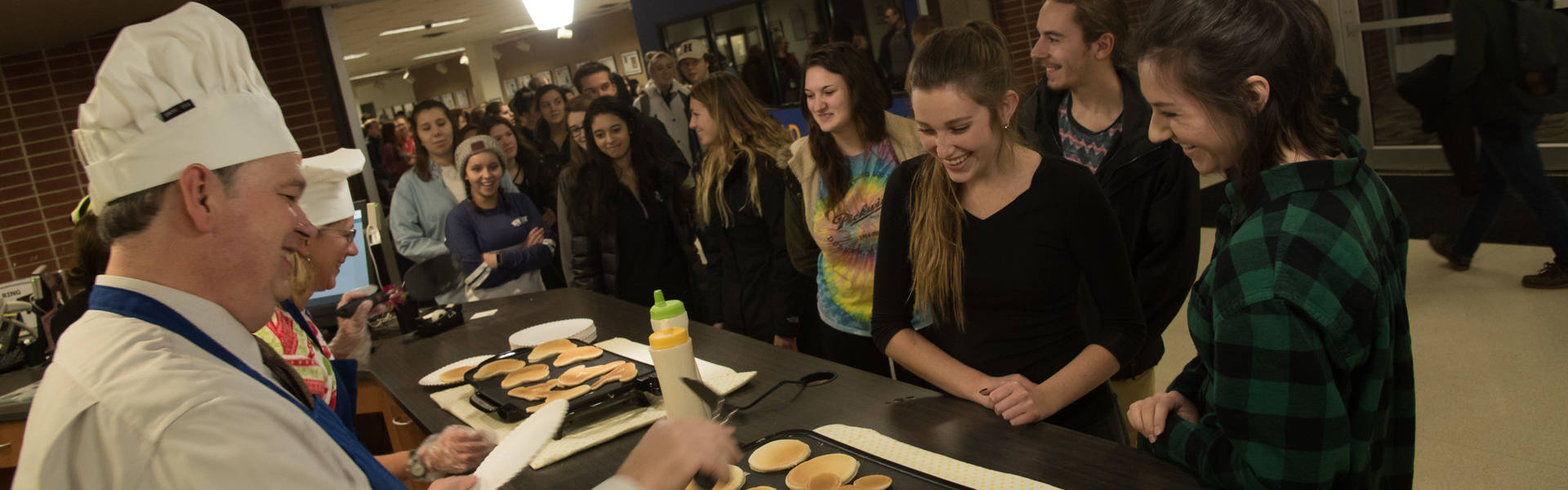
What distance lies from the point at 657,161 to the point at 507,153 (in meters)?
1.70

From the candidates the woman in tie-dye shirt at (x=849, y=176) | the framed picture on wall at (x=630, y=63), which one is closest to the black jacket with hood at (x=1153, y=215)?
the woman in tie-dye shirt at (x=849, y=176)

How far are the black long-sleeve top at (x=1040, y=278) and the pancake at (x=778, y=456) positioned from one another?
19.0 inches

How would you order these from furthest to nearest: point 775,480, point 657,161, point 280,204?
point 657,161, point 775,480, point 280,204

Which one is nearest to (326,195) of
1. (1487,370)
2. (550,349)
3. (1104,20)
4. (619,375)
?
(550,349)

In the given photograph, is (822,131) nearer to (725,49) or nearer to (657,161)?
(657,161)

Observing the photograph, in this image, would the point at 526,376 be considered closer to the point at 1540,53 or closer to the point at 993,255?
the point at 993,255

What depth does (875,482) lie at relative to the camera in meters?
1.26

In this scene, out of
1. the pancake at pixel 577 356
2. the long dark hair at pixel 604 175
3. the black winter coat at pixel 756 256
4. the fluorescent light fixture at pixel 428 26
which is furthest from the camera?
the fluorescent light fixture at pixel 428 26

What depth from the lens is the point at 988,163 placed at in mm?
1789

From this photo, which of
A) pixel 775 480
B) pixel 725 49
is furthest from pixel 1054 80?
pixel 725 49

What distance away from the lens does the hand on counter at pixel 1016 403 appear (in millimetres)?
1460

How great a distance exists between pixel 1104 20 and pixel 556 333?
1575 mm

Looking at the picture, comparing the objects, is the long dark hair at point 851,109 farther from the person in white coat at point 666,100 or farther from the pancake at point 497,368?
the person in white coat at point 666,100

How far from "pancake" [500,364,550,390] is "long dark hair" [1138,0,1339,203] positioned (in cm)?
142
